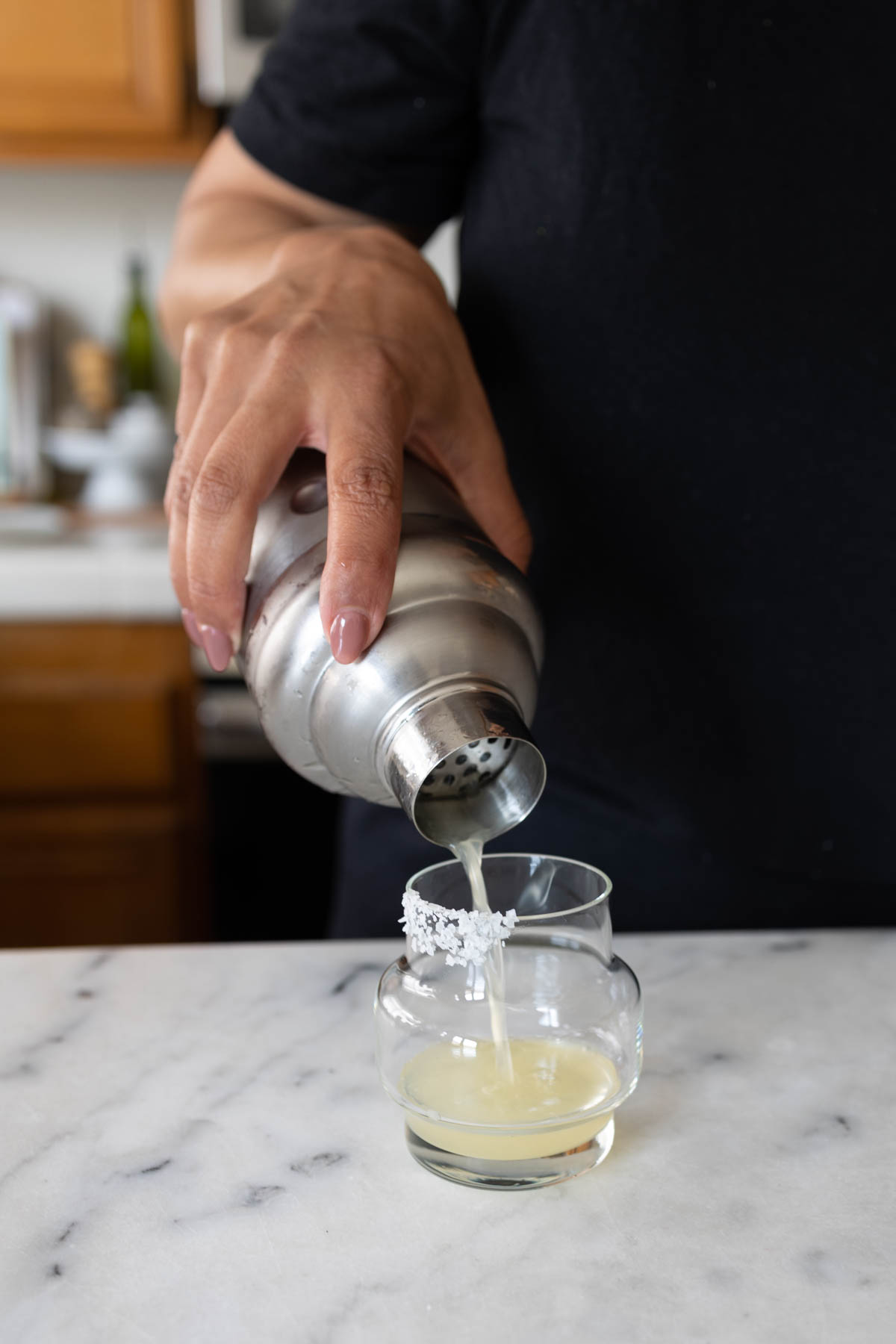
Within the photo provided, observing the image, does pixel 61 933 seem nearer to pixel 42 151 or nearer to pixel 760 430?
pixel 42 151

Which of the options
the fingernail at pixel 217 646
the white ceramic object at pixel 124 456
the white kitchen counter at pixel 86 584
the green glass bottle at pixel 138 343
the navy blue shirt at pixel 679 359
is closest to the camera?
the fingernail at pixel 217 646

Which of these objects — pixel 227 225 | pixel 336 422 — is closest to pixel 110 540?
pixel 227 225

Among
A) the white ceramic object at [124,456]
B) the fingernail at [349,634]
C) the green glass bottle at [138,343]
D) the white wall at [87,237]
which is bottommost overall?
the white ceramic object at [124,456]

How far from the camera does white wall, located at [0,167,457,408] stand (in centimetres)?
243

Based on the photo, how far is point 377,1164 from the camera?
0.48 m

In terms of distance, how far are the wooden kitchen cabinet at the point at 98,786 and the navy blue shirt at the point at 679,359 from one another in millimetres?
1115

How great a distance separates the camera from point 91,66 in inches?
81.8

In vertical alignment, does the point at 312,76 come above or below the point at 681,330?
above

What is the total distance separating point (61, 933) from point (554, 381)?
4.76ft

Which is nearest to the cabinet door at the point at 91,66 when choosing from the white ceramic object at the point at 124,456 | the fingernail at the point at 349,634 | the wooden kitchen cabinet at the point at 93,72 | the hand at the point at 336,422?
the wooden kitchen cabinet at the point at 93,72

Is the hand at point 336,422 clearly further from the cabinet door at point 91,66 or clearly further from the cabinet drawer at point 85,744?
the cabinet door at point 91,66

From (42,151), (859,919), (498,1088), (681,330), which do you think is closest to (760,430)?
(681,330)

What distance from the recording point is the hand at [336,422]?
0.49m

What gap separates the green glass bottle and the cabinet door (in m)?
0.33
